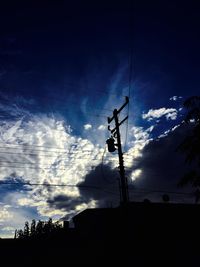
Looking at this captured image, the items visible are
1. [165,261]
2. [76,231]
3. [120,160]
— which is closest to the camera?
[120,160]

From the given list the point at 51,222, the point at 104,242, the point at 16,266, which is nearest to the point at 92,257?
the point at 104,242

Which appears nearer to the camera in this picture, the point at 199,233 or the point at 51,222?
the point at 199,233

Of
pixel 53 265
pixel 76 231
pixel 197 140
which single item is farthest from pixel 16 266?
pixel 197 140

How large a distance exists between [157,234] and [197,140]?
847 cm

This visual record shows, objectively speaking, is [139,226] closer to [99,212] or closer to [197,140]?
[99,212]

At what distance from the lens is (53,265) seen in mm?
24703

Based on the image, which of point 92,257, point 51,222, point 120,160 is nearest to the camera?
point 120,160

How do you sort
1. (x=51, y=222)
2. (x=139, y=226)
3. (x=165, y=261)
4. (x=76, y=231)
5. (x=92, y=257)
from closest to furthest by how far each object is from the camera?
(x=165, y=261)
(x=139, y=226)
(x=92, y=257)
(x=76, y=231)
(x=51, y=222)

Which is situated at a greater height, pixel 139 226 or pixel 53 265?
pixel 139 226

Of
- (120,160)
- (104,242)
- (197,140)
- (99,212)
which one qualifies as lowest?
(104,242)

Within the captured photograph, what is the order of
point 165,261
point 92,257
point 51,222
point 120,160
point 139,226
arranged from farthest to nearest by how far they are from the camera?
point 51,222 → point 92,257 → point 139,226 → point 165,261 → point 120,160

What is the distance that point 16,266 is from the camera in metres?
24.8

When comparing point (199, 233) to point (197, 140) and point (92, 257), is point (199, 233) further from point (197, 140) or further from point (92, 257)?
point (92, 257)

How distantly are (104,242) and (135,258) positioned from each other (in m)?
4.49
